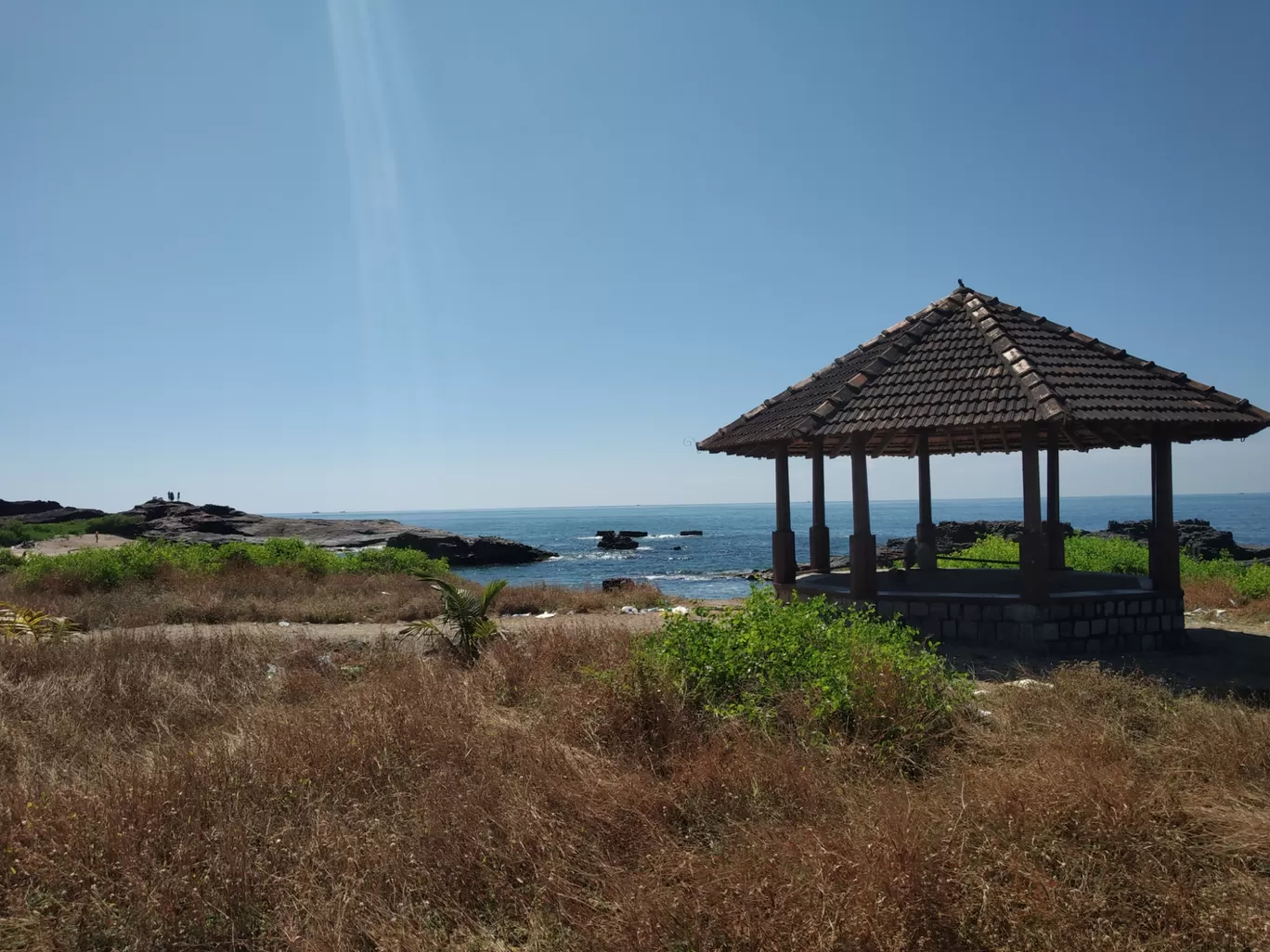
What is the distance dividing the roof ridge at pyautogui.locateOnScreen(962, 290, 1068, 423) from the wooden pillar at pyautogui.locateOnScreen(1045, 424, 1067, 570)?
2.79 meters

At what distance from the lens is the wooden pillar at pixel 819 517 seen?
1327cm

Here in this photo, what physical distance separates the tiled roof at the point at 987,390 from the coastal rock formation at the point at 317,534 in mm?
38026

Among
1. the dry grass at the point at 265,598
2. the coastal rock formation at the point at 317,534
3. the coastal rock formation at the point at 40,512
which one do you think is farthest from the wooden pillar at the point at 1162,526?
the coastal rock formation at the point at 40,512

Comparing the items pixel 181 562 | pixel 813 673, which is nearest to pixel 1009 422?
pixel 813 673

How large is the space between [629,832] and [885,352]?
28.6ft

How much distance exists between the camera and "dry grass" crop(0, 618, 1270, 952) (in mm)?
3459

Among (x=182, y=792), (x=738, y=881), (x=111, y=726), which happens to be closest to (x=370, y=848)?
(x=182, y=792)

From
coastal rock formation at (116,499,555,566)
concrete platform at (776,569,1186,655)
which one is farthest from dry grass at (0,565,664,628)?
coastal rock formation at (116,499,555,566)

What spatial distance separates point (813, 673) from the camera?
6.31 metres

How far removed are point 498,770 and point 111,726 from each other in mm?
3750

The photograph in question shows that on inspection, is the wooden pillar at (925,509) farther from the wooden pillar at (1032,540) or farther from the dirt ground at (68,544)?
the dirt ground at (68,544)

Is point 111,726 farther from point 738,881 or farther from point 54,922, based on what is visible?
point 738,881

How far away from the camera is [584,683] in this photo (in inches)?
271

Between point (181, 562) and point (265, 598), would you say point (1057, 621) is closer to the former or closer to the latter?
point (265, 598)
